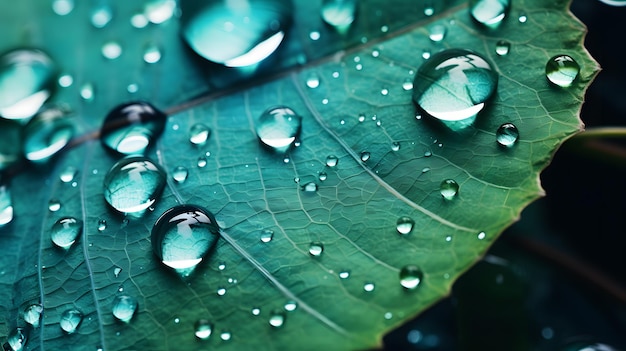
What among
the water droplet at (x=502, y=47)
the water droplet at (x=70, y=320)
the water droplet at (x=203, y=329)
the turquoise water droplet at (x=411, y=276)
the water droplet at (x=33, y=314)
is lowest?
the water droplet at (x=33, y=314)

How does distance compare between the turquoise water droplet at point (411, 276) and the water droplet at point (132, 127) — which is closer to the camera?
the turquoise water droplet at point (411, 276)

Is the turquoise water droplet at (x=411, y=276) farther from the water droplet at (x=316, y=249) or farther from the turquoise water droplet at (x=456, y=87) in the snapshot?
the turquoise water droplet at (x=456, y=87)

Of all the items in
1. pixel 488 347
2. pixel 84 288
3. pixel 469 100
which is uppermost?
pixel 469 100

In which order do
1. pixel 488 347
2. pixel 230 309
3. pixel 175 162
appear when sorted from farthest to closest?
pixel 488 347, pixel 175 162, pixel 230 309

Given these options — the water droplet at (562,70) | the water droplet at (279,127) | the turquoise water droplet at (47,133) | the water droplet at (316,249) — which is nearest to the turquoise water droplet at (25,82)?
the turquoise water droplet at (47,133)

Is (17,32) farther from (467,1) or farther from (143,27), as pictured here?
(467,1)

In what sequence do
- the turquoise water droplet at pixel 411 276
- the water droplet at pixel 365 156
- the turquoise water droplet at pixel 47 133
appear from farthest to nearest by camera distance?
1. the turquoise water droplet at pixel 47 133
2. the water droplet at pixel 365 156
3. the turquoise water droplet at pixel 411 276

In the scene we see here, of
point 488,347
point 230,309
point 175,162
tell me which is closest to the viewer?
point 230,309

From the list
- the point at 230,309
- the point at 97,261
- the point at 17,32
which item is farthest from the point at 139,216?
the point at 17,32

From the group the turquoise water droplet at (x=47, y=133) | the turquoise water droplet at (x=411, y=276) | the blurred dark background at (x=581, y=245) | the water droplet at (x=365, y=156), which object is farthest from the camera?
the blurred dark background at (x=581, y=245)
